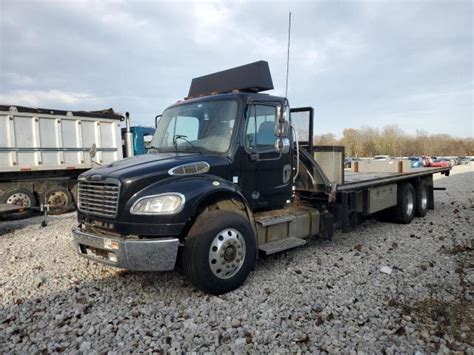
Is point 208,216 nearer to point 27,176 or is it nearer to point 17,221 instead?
point 17,221

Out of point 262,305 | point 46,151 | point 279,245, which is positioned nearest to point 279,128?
point 279,245

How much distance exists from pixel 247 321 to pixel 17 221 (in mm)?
8171

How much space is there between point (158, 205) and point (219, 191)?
791mm

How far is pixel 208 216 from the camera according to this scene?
4.36m

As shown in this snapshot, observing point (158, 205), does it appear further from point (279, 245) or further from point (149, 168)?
point (279, 245)

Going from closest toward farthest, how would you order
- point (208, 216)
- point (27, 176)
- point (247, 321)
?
point (247, 321), point (208, 216), point (27, 176)

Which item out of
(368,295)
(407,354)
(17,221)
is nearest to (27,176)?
(17,221)

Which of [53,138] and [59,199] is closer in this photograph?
[53,138]

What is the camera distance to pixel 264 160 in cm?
529

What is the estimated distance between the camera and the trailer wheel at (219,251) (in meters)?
4.19

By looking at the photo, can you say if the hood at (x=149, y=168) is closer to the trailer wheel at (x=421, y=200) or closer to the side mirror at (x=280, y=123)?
the side mirror at (x=280, y=123)

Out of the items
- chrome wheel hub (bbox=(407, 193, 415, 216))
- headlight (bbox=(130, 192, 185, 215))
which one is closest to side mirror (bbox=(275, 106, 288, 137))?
headlight (bbox=(130, 192, 185, 215))

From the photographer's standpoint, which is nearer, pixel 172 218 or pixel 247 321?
pixel 247 321

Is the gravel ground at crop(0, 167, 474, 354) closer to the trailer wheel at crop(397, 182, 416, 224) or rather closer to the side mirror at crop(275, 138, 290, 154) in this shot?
the side mirror at crop(275, 138, 290, 154)
